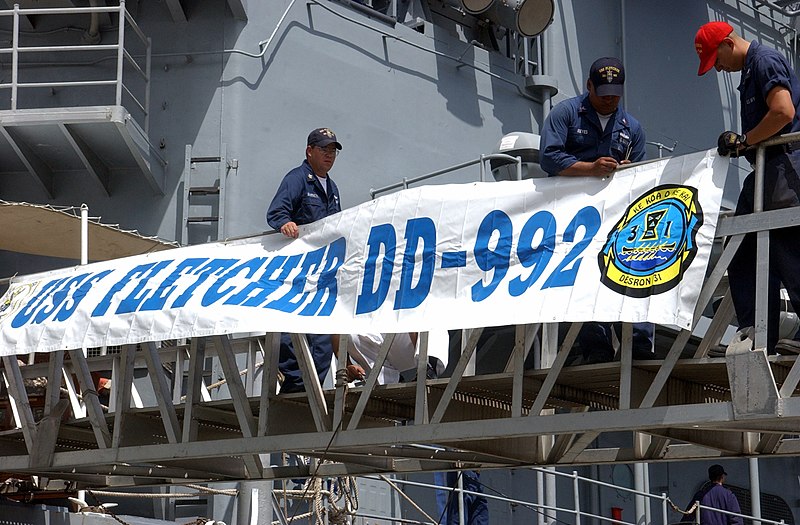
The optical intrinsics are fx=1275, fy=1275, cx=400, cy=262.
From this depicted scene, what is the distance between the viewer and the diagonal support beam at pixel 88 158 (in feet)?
45.1

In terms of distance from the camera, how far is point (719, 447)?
8875 millimetres

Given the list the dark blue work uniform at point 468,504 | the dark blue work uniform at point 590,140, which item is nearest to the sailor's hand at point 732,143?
the dark blue work uniform at point 590,140

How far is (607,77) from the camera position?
837 centimetres

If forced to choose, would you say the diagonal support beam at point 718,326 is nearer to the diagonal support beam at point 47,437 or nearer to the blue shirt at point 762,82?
the blue shirt at point 762,82

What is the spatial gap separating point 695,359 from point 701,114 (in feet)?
40.5

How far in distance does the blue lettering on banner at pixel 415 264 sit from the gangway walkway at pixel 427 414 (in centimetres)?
40

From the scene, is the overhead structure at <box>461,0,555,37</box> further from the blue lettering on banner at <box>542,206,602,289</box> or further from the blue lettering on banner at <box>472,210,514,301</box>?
the blue lettering on banner at <box>542,206,602,289</box>

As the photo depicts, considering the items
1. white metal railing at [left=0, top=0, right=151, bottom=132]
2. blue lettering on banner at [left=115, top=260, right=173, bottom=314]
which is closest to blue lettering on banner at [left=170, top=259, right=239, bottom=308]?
blue lettering on banner at [left=115, top=260, right=173, bottom=314]

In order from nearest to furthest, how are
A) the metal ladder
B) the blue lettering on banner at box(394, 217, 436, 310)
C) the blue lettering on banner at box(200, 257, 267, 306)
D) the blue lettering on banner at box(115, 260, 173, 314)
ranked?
the blue lettering on banner at box(394, 217, 436, 310) < the blue lettering on banner at box(200, 257, 267, 306) < the blue lettering on banner at box(115, 260, 173, 314) < the metal ladder

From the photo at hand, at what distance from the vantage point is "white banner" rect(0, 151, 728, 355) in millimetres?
7461

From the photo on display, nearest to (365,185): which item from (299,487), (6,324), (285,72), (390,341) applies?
(285,72)

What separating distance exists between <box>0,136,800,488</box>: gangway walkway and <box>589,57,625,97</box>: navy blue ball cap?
55.4 inches

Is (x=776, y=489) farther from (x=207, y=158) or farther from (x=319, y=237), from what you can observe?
(x=319, y=237)

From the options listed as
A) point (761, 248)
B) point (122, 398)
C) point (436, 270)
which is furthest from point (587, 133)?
point (122, 398)
